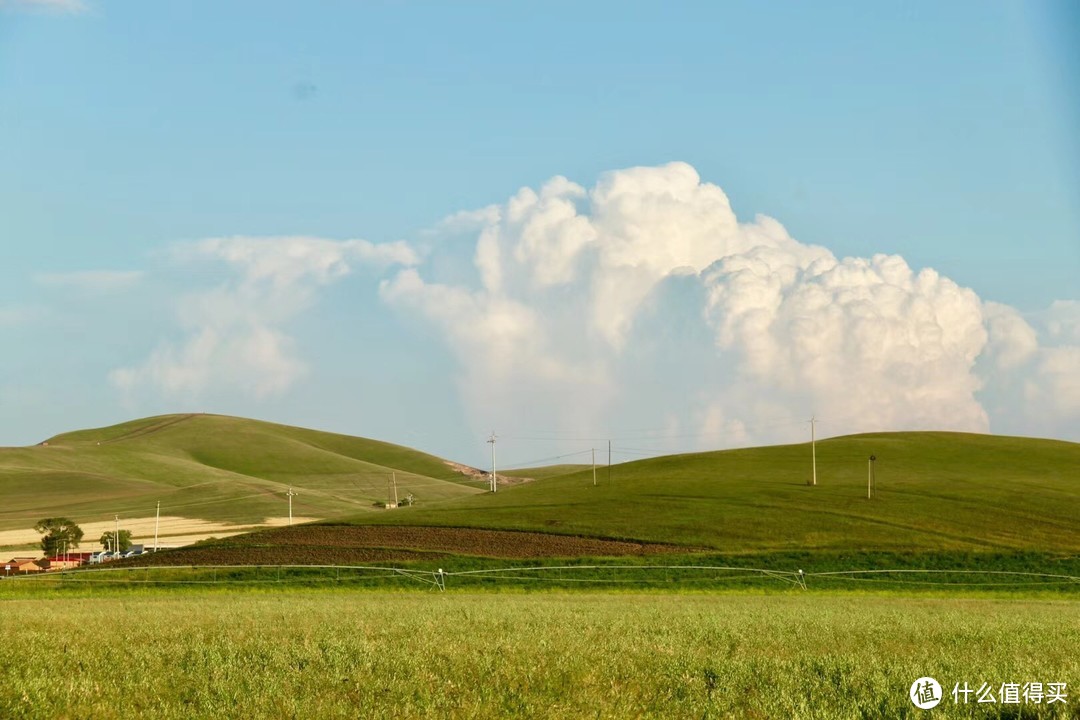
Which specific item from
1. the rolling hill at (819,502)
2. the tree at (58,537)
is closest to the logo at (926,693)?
the rolling hill at (819,502)

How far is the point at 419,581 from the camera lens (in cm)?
5025

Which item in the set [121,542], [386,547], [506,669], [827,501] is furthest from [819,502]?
[121,542]

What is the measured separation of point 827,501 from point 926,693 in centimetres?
8548

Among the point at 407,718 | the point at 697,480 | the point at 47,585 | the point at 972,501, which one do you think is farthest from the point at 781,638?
the point at 697,480

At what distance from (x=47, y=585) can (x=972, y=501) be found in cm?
7467

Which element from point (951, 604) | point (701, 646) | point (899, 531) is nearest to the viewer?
point (701, 646)

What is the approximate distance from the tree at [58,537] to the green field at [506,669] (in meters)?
130

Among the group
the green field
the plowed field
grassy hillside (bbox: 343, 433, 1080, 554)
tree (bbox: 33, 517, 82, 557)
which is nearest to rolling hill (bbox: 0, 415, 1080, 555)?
grassy hillside (bbox: 343, 433, 1080, 554)

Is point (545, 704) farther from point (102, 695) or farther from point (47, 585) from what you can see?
point (47, 585)

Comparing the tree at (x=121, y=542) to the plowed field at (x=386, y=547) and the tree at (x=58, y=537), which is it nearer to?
the tree at (x=58, y=537)

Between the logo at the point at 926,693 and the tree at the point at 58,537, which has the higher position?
the logo at the point at 926,693

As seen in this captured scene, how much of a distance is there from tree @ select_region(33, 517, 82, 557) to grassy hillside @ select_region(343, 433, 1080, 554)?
193 ft

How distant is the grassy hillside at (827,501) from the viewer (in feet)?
256

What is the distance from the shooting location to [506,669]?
1312cm
